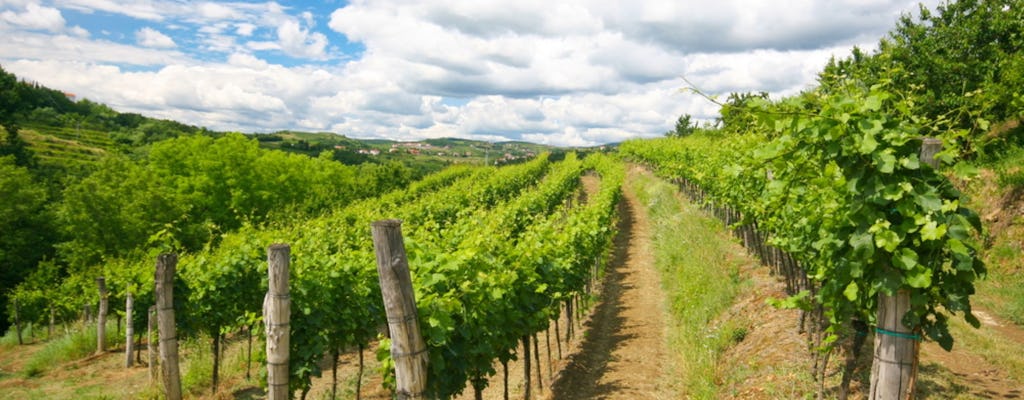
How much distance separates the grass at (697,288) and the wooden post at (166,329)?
672 centimetres

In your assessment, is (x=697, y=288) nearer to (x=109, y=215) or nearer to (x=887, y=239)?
(x=887, y=239)

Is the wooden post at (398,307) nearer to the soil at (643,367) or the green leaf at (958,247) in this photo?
the green leaf at (958,247)

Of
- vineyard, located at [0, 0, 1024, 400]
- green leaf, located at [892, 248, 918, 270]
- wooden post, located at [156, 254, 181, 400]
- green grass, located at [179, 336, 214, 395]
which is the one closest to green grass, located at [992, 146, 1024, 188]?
vineyard, located at [0, 0, 1024, 400]

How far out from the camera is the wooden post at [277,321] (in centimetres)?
468

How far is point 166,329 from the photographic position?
6473 mm

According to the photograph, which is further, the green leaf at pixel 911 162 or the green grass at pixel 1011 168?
the green grass at pixel 1011 168

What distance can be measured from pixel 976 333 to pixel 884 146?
844 cm

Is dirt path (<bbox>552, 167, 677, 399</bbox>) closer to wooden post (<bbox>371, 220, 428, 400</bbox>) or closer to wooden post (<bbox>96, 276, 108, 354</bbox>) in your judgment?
wooden post (<bbox>371, 220, 428, 400</bbox>)

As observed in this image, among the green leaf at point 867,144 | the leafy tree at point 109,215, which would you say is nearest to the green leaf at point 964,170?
the green leaf at point 867,144

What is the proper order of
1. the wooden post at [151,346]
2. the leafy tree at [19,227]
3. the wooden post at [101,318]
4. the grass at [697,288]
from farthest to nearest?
the leafy tree at [19,227] < the wooden post at [101,318] < the wooden post at [151,346] < the grass at [697,288]

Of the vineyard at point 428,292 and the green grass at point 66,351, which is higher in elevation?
the vineyard at point 428,292

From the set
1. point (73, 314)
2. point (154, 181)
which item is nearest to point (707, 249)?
point (73, 314)

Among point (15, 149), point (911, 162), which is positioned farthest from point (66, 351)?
point (15, 149)

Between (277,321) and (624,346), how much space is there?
7.29 meters
